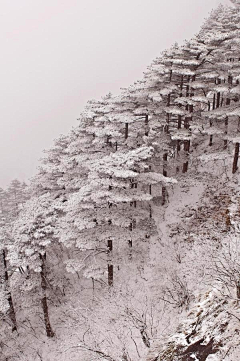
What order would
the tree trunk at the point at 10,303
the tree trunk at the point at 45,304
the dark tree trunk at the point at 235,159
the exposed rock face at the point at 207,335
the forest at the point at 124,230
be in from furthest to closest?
the dark tree trunk at the point at 235,159, the tree trunk at the point at 10,303, the tree trunk at the point at 45,304, the forest at the point at 124,230, the exposed rock face at the point at 207,335

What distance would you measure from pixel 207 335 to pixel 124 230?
1225 centimetres

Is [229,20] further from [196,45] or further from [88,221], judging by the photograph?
[88,221]

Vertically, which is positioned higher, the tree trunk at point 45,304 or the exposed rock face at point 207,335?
the exposed rock face at point 207,335

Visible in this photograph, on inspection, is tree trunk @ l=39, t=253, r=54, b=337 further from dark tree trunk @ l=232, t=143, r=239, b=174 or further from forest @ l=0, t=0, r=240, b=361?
dark tree trunk @ l=232, t=143, r=239, b=174

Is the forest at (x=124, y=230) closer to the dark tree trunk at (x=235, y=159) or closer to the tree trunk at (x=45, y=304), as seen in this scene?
the tree trunk at (x=45, y=304)

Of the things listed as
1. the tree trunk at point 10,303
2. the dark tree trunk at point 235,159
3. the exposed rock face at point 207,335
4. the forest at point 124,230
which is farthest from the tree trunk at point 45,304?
the dark tree trunk at point 235,159

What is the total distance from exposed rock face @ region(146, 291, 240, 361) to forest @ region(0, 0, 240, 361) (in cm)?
273

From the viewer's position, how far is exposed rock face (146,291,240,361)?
529cm

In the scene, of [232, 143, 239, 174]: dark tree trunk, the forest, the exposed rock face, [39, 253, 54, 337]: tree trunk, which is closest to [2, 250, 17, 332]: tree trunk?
the forest

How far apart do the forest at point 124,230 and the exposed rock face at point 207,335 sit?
8.94 ft

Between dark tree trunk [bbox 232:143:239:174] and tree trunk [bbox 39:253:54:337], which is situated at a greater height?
dark tree trunk [bbox 232:143:239:174]

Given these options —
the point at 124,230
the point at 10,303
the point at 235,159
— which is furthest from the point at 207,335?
the point at 235,159

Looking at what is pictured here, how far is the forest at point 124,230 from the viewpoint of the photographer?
14984mm

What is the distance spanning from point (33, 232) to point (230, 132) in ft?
60.6
